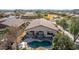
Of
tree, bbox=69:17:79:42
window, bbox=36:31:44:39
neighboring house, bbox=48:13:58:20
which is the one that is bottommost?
window, bbox=36:31:44:39

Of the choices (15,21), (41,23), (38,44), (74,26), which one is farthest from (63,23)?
(15,21)

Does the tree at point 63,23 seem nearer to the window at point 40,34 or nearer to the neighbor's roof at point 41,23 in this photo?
the neighbor's roof at point 41,23

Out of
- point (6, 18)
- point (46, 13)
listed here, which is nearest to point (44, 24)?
point (46, 13)

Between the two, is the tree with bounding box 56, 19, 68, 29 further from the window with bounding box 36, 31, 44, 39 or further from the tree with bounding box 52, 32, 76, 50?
the window with bounding box 36, 31, 44, 39

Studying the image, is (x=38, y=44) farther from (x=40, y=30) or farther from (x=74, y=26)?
(x=74, y=26)

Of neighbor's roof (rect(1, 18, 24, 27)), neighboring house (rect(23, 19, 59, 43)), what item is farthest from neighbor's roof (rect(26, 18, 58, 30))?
neighbor's roof (rect(1, 18, 24, 27))
